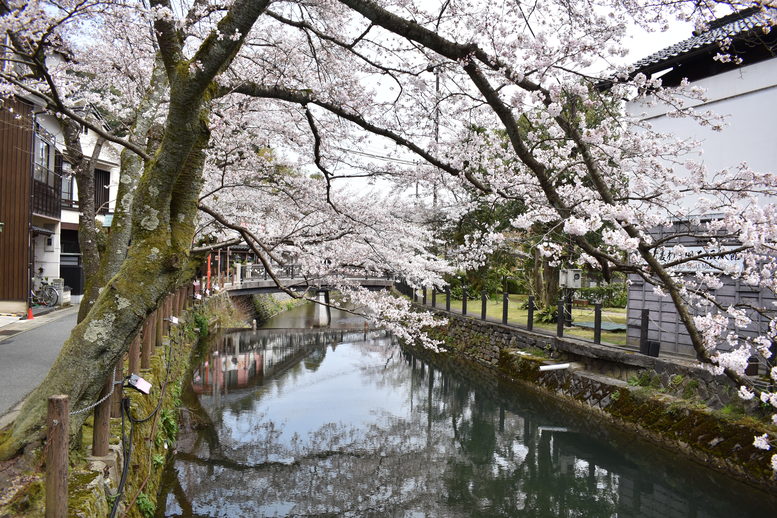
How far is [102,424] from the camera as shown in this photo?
12.8 feet

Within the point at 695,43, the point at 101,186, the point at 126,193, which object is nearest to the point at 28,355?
the point at 126,193

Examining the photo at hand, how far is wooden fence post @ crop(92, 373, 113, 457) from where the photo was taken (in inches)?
151

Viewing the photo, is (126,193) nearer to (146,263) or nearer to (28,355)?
(146,263)

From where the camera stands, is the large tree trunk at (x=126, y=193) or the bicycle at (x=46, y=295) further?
the bicycle at (x=46, y=295)

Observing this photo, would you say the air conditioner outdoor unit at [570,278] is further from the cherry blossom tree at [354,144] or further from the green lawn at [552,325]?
the cherry blossom tree at [354,144]

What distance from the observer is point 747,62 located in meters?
8.66

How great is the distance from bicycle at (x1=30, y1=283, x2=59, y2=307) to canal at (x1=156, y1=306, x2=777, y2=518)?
520cm

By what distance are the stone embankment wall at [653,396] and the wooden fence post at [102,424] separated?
739 centimetres

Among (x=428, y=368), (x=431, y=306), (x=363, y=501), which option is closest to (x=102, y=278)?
(x=363, y=501)

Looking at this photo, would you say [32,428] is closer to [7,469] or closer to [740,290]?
[7,469]

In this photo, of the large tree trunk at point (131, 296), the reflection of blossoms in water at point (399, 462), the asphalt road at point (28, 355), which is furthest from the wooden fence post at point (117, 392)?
the reflection of blossoms in water at point (399, 462)

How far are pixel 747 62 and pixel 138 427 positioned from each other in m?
10.6

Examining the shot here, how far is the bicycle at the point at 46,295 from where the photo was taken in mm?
14287

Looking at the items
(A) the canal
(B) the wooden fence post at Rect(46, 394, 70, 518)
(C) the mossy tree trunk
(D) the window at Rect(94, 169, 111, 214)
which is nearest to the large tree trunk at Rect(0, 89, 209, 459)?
(C) the mossy tree trunk
